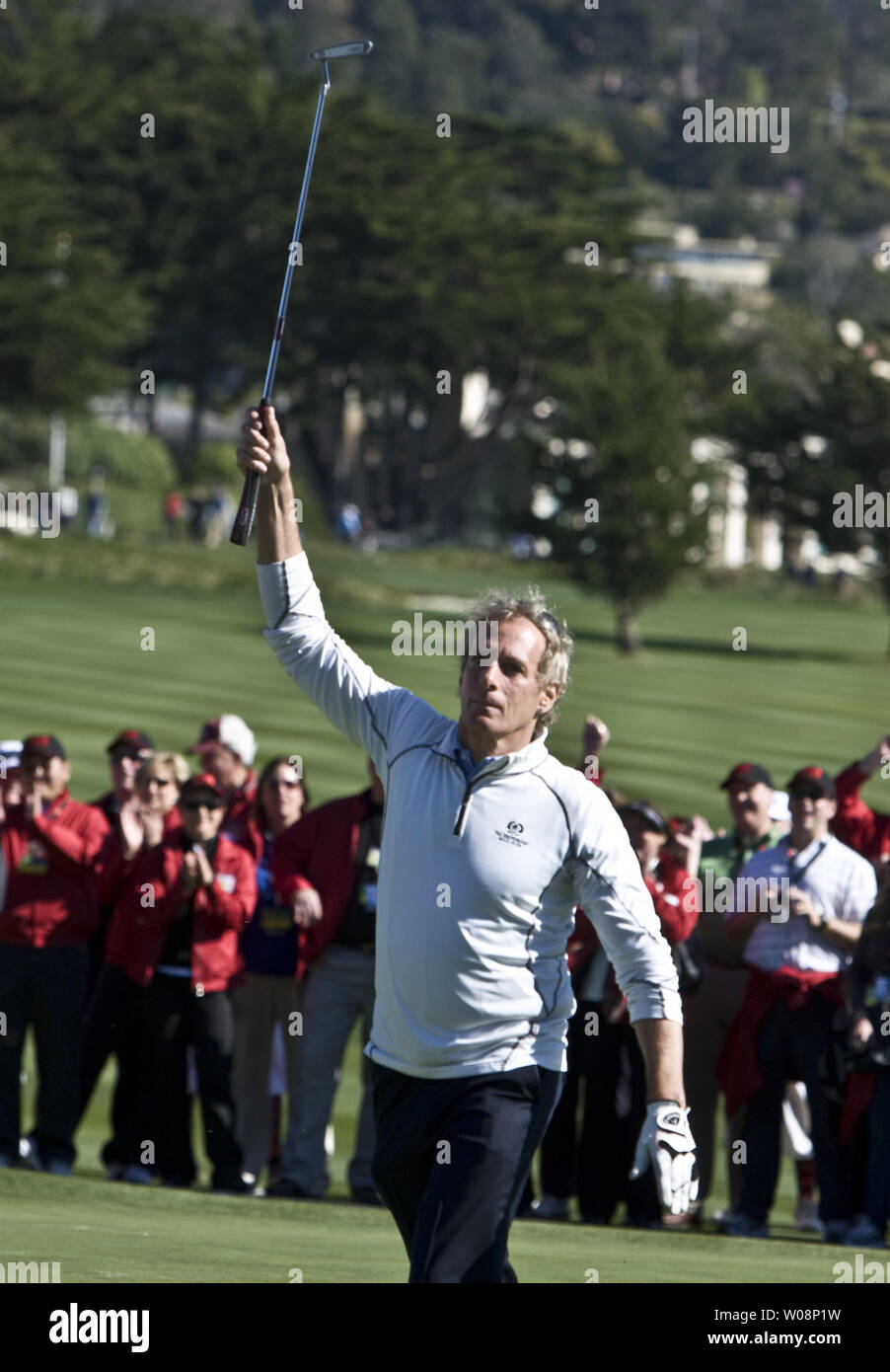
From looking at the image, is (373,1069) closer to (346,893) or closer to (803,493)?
(346,893)

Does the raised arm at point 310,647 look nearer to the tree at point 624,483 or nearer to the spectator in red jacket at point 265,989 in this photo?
the spectator in red jacket at point 265,989

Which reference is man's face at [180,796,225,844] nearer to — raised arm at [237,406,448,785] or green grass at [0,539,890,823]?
raised arm at [237,406,448,785]

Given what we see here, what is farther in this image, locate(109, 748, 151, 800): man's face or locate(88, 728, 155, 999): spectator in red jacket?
locate(109, 748, 151, 800): man's face

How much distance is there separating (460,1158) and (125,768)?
6.16m

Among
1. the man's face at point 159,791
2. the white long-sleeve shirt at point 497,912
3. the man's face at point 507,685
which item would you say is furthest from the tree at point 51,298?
the white long-sleeve shirt at point 497,912

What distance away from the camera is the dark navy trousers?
4.88m

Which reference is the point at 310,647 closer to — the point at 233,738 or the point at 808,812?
the point at 808,812

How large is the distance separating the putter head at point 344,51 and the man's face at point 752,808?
18.3 feet

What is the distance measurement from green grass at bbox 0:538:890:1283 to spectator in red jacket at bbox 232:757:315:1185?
1.85 ft

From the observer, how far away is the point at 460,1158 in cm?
494

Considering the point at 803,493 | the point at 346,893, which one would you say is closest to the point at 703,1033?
the point at 346,893

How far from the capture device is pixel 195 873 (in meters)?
9.94

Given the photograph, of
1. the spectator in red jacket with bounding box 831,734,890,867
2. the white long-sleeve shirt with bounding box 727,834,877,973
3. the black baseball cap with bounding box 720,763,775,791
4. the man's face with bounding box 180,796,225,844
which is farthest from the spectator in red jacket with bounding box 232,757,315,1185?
the spectator in red jacket with bounding box 831,734,890,867

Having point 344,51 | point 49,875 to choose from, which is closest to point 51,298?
point 49,875
